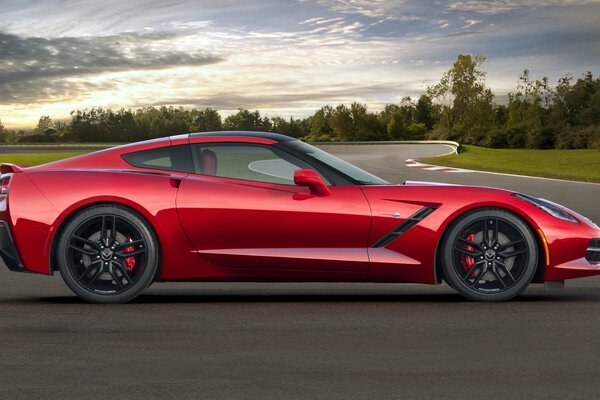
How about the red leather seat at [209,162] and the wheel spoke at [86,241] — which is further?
the red leather seat at [209,162]

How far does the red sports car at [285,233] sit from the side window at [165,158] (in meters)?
0.13

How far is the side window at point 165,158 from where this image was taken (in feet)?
23.6

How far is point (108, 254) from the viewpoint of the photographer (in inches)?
275

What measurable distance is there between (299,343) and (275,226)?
1.42 metres

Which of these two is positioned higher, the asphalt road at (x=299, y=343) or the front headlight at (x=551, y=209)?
the front headlight at (x=551, y=209)

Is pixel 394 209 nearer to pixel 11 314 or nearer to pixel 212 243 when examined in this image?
pixel 212 243

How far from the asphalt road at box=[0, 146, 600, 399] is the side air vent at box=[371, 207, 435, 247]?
20.5 inches

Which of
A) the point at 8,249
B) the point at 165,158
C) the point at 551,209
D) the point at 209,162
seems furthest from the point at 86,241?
the point at 551,209

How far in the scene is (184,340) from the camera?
581 centimetres

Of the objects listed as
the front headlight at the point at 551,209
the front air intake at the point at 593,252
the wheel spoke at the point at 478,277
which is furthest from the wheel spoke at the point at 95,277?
the front air intake at the point at 593,252

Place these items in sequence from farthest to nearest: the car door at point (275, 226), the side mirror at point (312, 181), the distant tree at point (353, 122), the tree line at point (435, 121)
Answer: the distant tree at point (353, 122), the tree line at point (435, 121), the car door at point (275, 226), the side mirror at point (312, 181)

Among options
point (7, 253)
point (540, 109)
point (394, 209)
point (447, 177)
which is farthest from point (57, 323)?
point (540, 109)

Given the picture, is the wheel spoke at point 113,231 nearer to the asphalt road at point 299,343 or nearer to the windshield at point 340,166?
the asphalt road at point 299,343

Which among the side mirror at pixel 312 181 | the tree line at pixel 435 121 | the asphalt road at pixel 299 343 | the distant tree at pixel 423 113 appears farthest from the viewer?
the distant tree at pixel 423 113
